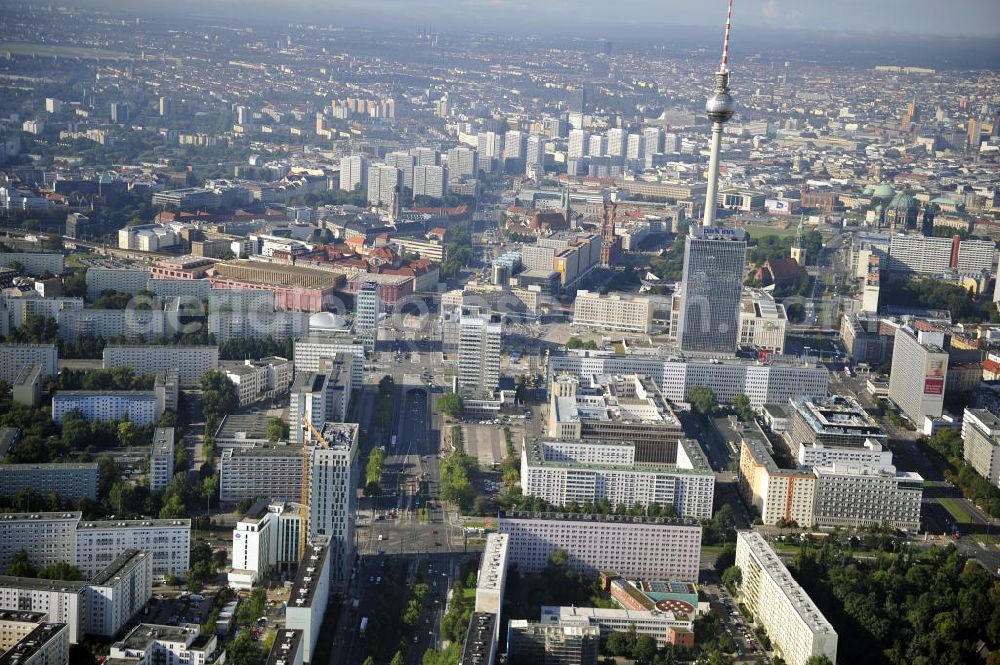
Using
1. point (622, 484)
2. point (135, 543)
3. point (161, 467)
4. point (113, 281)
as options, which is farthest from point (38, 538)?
point (113, 281)

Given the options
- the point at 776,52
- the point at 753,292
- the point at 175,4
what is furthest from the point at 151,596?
the point at 175,4

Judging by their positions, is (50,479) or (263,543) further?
(50,479)

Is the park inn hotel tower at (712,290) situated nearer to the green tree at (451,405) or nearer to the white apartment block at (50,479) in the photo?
the green tree at (451,405)

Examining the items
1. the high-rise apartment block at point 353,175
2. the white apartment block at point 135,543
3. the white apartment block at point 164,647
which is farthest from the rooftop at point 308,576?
the high-rise apartment block at point 353,175

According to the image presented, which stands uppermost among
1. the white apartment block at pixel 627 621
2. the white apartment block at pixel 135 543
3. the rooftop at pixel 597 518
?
the rooftop at pixel 597 518

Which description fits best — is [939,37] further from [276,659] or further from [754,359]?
[276,659]

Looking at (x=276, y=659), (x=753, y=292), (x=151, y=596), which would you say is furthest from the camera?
(x=753, y=292)

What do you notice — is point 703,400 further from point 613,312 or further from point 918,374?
point 613,312
